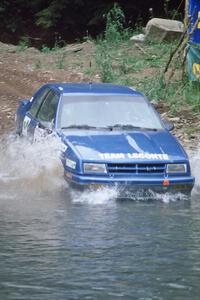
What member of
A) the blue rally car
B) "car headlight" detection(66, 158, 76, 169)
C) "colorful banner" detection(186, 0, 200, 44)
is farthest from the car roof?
"colorful banner" detection(186, 0, 200, 44)

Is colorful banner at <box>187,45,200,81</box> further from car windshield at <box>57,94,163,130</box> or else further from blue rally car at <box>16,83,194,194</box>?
car windshield at <box>57,94,163,130</box>

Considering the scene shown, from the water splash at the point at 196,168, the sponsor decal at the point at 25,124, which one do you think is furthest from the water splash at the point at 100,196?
the sponsor decal at the point at 25,124

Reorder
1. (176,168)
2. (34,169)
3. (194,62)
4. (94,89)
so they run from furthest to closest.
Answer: (194,62)
(94,89)
(34,169)
(176,168)

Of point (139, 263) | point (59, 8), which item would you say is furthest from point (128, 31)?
point (139, 263)

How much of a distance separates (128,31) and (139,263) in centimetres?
2041

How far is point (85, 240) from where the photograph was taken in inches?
314

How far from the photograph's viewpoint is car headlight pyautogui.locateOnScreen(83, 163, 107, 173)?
9906 mm

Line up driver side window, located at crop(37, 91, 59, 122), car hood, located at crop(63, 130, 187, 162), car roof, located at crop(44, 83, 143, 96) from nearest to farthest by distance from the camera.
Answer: car hood, located at crop(63, 130, 187, 162) → driver side window, located at crop(37, 91, 59, 122) → car roof, located at crop(44, 83, 143, 96)

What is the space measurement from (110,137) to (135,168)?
0.79 metres

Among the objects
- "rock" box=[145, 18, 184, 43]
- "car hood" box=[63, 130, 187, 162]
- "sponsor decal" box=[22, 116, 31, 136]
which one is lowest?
"rock" box=[145, 18, 184, 43]

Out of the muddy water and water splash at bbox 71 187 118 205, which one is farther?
water splash at bbox 71 187 118 205

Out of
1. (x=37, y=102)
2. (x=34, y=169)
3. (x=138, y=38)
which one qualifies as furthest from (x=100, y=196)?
(x=138, y=38)

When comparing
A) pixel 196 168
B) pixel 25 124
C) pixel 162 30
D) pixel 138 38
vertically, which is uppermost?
pixel 25 124

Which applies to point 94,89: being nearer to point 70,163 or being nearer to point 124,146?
point 124,146
